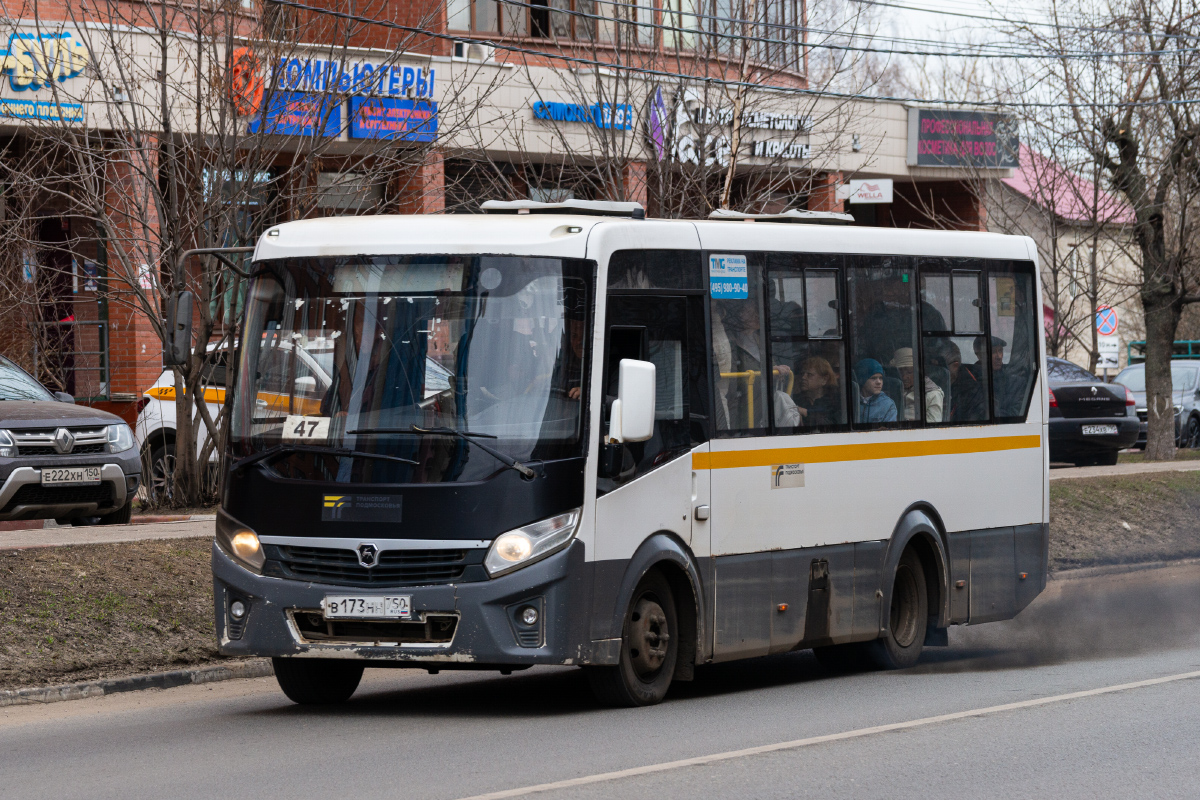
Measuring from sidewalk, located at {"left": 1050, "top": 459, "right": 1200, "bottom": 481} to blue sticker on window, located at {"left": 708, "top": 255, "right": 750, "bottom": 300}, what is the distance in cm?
1276

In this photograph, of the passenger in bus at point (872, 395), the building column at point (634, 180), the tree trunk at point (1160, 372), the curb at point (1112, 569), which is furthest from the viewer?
the tree trunk at point (1160, 372)

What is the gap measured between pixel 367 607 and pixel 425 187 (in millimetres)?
15667

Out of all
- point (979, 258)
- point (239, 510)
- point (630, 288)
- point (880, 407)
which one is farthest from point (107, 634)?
point (979, 258)

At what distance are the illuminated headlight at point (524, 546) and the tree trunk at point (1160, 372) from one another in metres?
21.7

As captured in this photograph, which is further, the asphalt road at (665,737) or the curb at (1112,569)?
the curb at (1112,569)

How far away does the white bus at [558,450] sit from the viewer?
870 centimetres

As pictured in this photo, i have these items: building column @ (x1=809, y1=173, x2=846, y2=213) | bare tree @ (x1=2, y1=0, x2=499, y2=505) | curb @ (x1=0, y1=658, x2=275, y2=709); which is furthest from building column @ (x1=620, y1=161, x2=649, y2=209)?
curb @ (x1=0, y1=658, x2=275, y2=709)

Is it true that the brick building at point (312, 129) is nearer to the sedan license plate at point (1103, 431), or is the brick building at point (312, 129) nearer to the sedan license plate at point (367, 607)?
the sedan license plate at point (1103, 431)

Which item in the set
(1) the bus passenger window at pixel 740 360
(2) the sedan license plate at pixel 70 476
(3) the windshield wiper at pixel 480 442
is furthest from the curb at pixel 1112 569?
(3) the windshield wiper at pixel 480 442

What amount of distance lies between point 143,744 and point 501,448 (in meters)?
2.22

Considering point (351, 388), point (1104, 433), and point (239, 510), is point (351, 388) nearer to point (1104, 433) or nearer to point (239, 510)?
point (239, 510)

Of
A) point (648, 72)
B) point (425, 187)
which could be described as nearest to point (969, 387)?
point (648, 72)

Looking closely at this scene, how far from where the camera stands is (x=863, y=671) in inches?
460

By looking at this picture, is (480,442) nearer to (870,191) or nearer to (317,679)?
(317,679)
